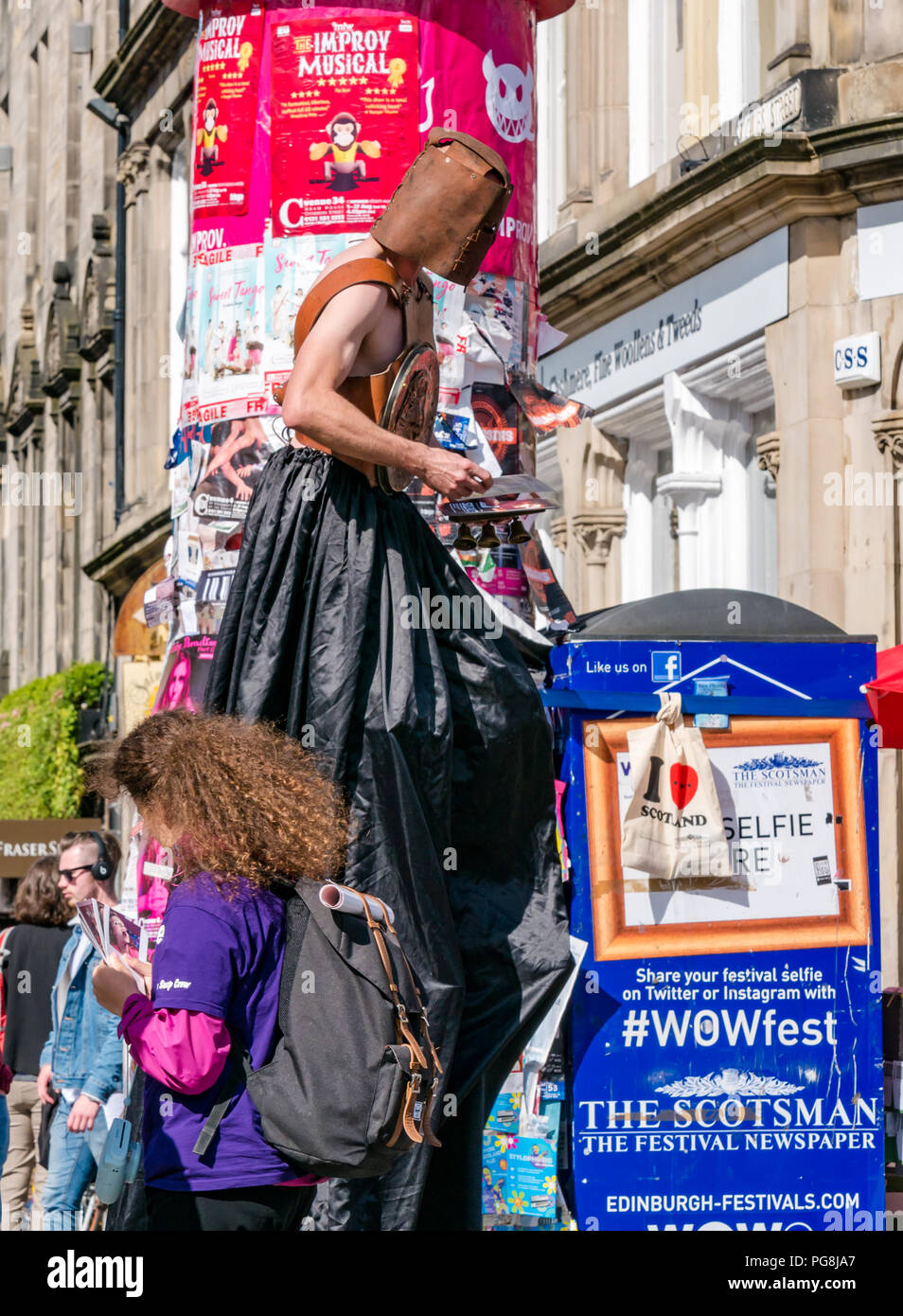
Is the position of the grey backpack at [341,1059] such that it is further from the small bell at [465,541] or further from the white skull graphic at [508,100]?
the white skull graphic at [508,100]

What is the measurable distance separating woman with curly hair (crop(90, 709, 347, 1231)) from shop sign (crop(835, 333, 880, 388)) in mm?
9121

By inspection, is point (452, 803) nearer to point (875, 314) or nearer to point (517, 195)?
point (517, 195)

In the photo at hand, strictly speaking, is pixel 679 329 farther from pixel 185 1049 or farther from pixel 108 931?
pixel 185 1049

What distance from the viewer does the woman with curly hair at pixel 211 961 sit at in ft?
11.7

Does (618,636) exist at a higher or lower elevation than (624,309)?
lower

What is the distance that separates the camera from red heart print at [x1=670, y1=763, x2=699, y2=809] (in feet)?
17.8

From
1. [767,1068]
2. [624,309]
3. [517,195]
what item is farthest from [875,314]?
[767,1068]

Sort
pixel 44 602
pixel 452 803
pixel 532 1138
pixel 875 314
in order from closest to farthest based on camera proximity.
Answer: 1. pixel 452 803
2. pixel 532 1138
3. pixel 875 314
4. pixel 44 602

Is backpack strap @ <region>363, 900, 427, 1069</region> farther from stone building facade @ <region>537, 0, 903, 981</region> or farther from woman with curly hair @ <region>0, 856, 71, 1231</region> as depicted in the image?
stone building facade @ <region>537, 0, 903, 981</region>

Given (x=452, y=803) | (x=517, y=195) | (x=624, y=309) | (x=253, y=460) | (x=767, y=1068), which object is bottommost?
(x=767, y=1068)

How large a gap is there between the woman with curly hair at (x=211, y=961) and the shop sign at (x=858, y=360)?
29.9ft
